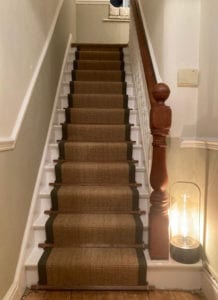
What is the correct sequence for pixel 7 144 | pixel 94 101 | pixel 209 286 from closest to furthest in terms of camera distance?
pixel 7 144
pixel 209 286
pixel 94 101

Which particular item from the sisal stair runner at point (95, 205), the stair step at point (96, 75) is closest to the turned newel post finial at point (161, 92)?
the sisal stair runner at point (95, 205)

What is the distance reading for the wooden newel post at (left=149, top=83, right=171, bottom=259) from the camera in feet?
6.25

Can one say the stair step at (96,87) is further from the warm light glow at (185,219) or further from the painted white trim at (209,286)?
the painted white trim at (209,286)

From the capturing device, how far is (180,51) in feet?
7.24

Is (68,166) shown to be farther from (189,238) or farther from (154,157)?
(189,238)

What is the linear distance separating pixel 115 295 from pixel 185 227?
643mm

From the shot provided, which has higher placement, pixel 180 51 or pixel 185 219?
pixel 180 51

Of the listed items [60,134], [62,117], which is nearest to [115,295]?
[60,134]

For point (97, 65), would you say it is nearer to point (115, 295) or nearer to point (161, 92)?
point (161, 92)

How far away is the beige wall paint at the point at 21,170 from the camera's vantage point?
168cm

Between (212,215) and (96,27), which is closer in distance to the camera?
(212,215)

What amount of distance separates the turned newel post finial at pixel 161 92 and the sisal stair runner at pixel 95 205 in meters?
0.86

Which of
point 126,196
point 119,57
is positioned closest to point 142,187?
point 126,196

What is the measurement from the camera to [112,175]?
2.66 m
